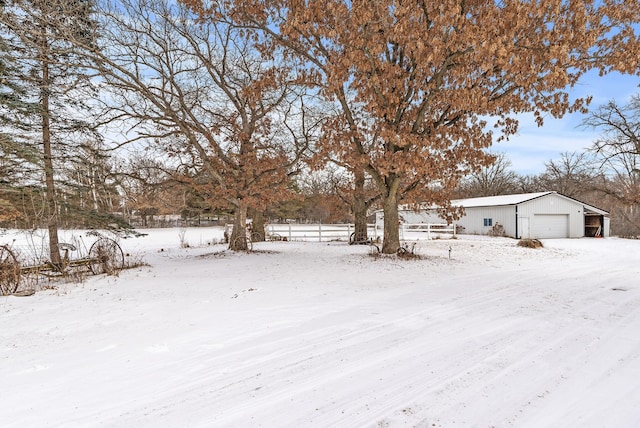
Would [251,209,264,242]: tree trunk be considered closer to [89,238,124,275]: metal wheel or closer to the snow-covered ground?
[89,238,124,275]: metal wheel

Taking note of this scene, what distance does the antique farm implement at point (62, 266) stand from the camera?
22.0 ft

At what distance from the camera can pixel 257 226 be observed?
1947cm

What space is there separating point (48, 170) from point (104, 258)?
2568 millimetres

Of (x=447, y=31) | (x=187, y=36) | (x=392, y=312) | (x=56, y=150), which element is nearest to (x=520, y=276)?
(x=392, y=312)

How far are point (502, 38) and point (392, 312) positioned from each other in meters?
5.12

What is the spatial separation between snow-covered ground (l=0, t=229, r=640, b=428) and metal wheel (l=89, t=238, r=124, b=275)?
153 centimetres

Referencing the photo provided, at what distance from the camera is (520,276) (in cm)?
833

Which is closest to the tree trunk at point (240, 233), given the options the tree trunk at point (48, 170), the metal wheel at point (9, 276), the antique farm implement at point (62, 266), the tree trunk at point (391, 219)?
the antique farm implement at point (62, 266)

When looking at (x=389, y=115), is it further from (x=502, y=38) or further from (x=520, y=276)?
(x=520, y=276)

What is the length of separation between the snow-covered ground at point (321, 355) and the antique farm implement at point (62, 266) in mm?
589

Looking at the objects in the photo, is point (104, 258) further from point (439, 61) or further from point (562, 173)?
point (562, 173)

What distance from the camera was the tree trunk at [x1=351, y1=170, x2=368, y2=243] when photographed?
55.0 ft

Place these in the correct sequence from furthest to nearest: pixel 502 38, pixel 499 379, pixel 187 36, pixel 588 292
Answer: pixel 187 36, pixel 588 292, pixel 502 38, pixel 499 379

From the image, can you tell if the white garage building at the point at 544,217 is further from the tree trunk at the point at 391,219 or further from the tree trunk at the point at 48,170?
the tree trunk at the point at 48,170
